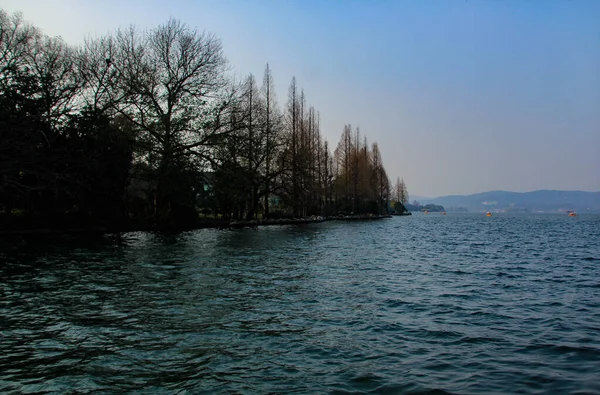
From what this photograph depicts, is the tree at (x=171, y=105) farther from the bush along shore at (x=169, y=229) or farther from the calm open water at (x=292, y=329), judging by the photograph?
the calm open water at (x=292, y=329)

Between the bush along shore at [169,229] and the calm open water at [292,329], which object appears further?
the bush along shore at [169,229]

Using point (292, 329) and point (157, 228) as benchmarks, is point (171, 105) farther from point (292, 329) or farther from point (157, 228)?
point (292, 329)

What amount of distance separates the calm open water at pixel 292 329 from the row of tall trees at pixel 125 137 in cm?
1241

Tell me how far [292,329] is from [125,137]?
3097cm

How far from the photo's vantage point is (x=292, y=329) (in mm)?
8320

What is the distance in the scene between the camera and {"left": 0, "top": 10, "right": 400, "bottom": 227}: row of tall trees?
25984 mm

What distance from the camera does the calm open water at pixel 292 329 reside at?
5.91 metres

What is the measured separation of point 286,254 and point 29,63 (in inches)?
920

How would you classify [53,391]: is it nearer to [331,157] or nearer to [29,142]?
[29,142]

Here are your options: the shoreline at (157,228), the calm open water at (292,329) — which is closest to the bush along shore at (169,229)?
the shoreline at (157,228)

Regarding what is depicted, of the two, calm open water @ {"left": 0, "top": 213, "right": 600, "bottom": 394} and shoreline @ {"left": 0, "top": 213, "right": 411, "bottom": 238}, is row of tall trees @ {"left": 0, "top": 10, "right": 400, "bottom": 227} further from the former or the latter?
calm open water @ {"left": 0, "top": 213, "right": 600, "bottom": 394}

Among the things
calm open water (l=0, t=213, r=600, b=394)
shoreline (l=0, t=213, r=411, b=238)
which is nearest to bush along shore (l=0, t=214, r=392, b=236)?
shoreline (l=0, t=213, r=411, b=238)

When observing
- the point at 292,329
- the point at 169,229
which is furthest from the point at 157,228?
the point at 292,329

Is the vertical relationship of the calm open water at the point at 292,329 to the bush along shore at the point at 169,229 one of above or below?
below
